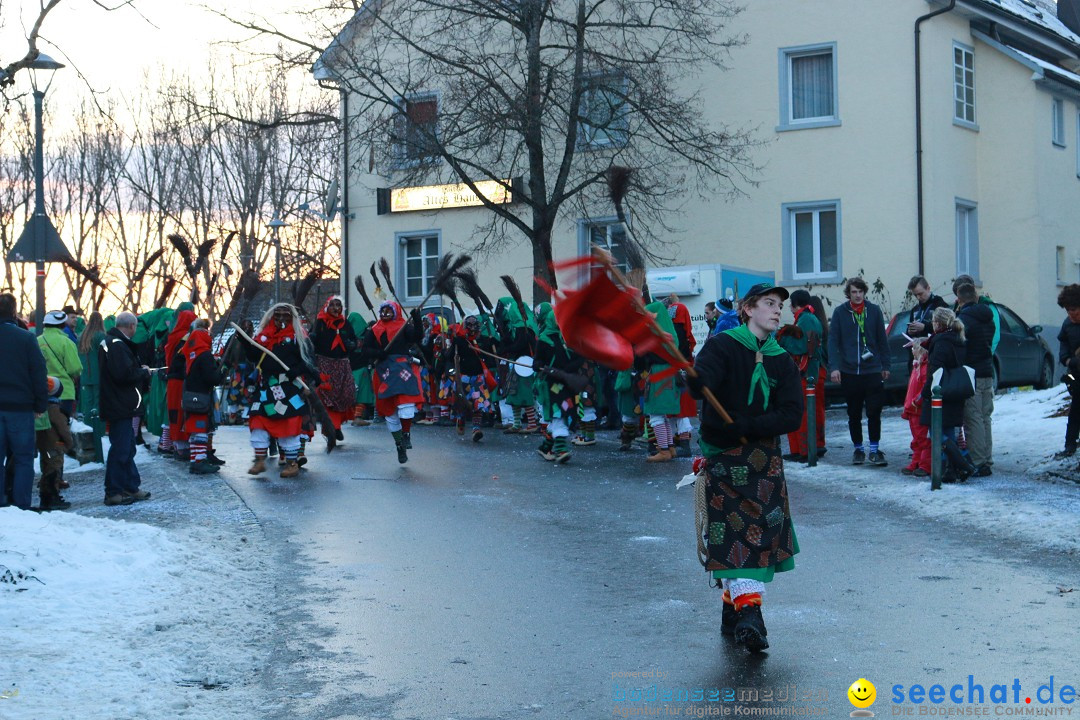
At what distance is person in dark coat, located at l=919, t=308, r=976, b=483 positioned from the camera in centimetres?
1240

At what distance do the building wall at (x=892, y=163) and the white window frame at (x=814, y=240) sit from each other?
13cm

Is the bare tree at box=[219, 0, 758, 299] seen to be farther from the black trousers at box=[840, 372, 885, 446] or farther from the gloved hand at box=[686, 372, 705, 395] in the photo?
the gloved hand at box=[686, 372, 705, 395]

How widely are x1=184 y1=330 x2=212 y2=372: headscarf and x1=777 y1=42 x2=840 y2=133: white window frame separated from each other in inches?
611

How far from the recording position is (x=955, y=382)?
12445mm

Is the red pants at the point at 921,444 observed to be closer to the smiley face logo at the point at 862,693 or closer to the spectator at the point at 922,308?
the spectator at the point at 922,308

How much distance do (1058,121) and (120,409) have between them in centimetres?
2238

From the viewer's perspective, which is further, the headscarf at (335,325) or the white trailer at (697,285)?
the white trailer at (697,285)

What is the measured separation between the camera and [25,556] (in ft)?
26.8

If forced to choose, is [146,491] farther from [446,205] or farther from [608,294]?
[446,205]

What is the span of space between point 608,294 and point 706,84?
22597 mm

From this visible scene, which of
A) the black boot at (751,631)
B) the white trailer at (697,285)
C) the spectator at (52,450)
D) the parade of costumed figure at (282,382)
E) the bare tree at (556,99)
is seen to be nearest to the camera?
the black boot at (751,631)

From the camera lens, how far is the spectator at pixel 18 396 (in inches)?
428

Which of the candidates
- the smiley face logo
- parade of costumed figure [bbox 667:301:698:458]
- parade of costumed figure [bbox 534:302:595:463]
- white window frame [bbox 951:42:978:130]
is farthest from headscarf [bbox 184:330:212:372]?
white window frame [bbox 951:42:978:130]

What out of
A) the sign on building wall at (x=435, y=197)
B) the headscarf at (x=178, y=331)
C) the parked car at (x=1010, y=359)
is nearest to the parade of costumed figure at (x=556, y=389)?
the headscarf at (x=178, y=331)
